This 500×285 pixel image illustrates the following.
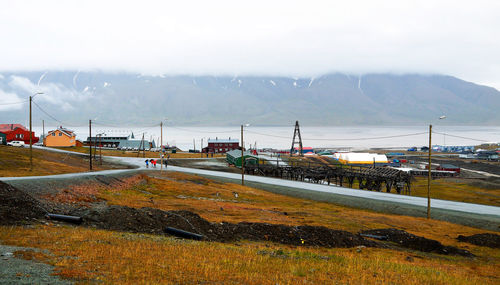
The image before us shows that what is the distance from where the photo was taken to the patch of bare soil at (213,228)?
24.3 m

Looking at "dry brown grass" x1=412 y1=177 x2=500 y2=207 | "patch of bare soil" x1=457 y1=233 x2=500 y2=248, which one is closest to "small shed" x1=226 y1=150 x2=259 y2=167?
"dry brown grass" x1=412 y1=177 x2=500 y2=207

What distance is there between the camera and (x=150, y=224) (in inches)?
972

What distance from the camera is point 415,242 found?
91.5 feet

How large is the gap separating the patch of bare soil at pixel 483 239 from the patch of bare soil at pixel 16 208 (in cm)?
3113

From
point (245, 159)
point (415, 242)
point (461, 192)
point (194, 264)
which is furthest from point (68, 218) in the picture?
point (461, 192)

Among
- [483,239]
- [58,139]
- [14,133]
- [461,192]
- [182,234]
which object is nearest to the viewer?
[182,234]

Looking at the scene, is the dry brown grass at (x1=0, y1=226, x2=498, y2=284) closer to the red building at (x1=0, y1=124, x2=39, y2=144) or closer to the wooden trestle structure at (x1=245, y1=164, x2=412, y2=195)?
the wooden trestle structure at (x1=245, y1=164, x2=412, y2=195)

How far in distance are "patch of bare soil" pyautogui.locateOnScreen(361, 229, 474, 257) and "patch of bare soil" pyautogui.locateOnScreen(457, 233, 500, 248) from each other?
441 cm

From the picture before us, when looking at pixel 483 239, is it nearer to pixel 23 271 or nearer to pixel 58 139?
pixel 23 271

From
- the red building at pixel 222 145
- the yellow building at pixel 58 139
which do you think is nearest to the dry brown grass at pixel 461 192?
the red building at pixel 222 145

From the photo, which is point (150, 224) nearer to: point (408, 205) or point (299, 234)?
point (299, 234)

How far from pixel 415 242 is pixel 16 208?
26992 millimetres

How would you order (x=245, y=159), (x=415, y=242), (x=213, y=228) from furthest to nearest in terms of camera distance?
(x=245, y=159), (x=415, y=242), (x=213, y=228)

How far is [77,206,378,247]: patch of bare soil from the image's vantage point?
24312mm
